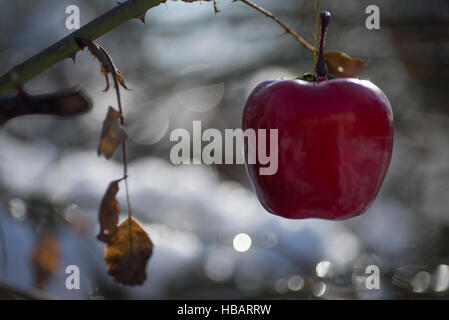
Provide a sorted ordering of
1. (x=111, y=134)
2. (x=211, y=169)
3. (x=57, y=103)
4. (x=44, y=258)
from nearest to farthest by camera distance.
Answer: (x=57, y=103)
(x=111, y=134)
(x=44, y=258)
(x=211, y=169)

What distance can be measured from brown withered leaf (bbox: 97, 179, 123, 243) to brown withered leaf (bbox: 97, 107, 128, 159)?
55 millimetres

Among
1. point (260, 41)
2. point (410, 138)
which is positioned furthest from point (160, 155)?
point (410, 138)

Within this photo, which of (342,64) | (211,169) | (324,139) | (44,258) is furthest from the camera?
(211,169)

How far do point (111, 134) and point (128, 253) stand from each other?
0.53 ft

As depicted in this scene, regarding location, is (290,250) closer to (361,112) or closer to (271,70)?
(271,70)

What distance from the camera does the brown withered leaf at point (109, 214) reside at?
64 centimetres

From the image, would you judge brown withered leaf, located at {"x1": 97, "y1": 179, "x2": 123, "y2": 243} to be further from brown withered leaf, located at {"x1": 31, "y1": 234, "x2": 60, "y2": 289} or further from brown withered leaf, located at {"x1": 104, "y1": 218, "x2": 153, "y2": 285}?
brown withered leaf, located at {"x1": 31, "y1": 234, "x2": 60, "y2": 289}

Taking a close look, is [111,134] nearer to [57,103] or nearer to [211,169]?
[57,103]

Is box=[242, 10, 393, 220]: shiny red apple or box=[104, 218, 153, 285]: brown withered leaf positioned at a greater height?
box=[242, 10, 393, 220]: shiny red apple

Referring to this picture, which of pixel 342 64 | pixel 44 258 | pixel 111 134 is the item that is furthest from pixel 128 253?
pixel 44 258

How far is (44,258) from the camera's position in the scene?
188 centimetres

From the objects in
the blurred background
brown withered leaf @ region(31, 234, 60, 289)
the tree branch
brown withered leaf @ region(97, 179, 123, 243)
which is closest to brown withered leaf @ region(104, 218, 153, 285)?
brown withered leaf @ region(97, 179, 123, 243)

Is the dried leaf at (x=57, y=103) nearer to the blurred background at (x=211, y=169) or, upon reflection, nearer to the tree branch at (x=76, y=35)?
the tree branch at (x=76, y=35)

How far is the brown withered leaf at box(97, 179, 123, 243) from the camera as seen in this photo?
64 cm
